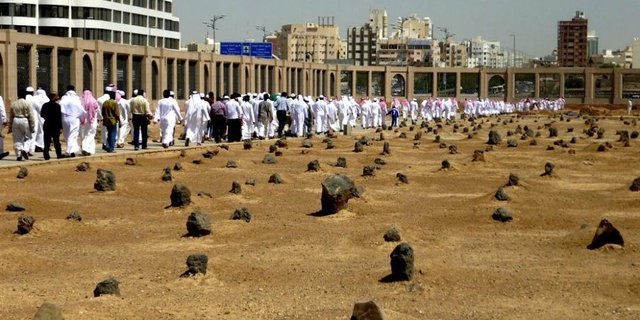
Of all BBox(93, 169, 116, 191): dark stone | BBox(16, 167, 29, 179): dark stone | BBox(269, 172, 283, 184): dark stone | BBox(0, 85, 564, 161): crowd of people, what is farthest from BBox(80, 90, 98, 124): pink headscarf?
BBox(93, 169, 116, 191): dark stone

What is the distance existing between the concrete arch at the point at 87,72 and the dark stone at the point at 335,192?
31.2 meters

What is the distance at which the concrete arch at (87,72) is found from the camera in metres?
44.8

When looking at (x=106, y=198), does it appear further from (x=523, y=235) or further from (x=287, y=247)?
(x=523, y=235)

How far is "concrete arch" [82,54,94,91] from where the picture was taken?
44844 millimetres

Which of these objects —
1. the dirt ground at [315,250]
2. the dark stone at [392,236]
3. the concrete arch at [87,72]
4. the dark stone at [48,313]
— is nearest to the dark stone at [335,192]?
the dirt ground at [315,250]

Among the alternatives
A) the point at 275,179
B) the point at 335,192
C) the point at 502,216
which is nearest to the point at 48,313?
the point at 335,192

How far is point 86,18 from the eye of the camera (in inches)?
3494

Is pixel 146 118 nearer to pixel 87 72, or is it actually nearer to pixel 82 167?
pixel 82 167

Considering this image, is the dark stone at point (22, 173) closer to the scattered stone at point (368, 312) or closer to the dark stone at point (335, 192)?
the dark stone at point (335, 192)

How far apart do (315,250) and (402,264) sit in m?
2.29

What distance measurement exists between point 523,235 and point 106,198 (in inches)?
272

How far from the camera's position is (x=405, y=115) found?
71562 millimetres

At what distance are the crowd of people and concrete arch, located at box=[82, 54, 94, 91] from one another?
8.25 meters

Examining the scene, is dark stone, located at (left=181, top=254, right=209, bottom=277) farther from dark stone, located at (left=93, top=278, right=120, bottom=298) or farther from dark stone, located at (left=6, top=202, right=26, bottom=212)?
dark stone, located at (left=6, top=202, right=26, bottom=212)
